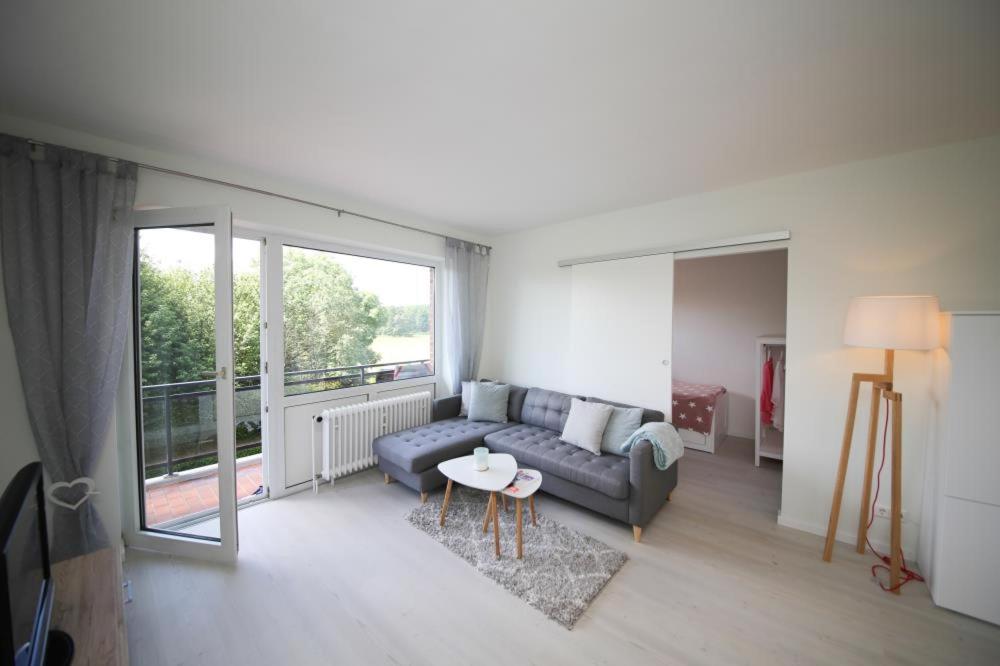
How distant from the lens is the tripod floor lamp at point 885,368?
1.94 metres

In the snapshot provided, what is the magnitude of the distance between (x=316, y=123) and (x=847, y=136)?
9.82 ft

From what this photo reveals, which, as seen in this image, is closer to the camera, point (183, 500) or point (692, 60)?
point (692, 60)

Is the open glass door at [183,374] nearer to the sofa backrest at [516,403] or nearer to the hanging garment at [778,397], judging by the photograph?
the sofa backrest at [516,403]

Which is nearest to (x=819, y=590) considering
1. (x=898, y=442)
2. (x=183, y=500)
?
(x=898, y=442)

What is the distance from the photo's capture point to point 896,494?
2021 millimetres

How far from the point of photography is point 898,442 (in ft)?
6.65

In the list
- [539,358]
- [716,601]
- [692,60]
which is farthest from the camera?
[539,358]

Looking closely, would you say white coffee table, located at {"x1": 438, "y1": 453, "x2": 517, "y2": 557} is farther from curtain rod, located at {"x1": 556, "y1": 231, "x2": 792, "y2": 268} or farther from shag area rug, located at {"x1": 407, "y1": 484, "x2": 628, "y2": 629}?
curtain rod, located at {"x1": 556, "y1": 231, "x2": 792, "y2": 268}

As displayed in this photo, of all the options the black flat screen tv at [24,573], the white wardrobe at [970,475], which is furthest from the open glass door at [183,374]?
Result: the white wardrobe at [970,475]

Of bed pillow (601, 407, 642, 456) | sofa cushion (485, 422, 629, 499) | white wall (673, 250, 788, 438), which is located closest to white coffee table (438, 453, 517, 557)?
sofa cushion (485, 422, 629, 499)

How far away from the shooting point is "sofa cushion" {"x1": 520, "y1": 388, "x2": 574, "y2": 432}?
11.3 feet

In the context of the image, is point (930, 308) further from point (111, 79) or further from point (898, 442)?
point (111, 79)

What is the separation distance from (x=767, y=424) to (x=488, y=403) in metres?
2.95

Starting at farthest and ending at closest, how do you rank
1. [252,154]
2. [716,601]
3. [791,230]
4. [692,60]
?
1. [791,230]
2. [252,154]
3. [716,601]
4. [692,60]
